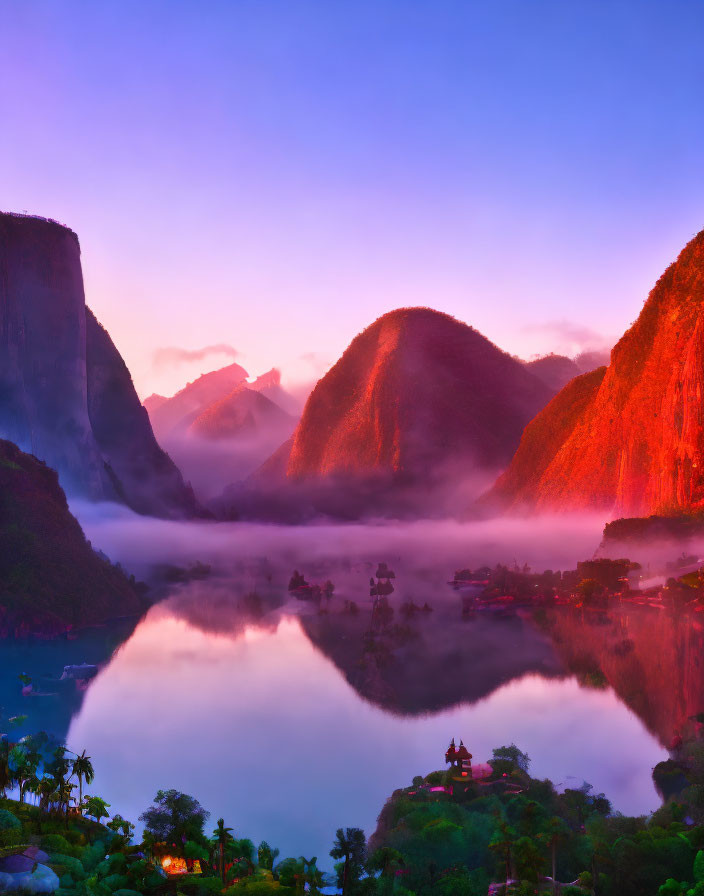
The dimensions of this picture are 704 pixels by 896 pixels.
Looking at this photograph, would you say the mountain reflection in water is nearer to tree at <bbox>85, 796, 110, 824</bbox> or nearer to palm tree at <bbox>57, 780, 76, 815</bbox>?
tree at <bbox>85, 796, 110, 824</bbox>

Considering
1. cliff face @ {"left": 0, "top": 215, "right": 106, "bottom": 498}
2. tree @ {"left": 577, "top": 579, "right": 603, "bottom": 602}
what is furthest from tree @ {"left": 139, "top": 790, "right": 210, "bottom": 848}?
cliff face @ {"left": 0, "top": 215, "right": 106, "bottom": 498}

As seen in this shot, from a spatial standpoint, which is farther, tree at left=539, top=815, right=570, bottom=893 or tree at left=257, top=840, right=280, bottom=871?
tree at left=257, top=840, right=280, bottom=871

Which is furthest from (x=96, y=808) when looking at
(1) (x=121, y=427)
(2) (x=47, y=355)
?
(1) (x=121, y=427)

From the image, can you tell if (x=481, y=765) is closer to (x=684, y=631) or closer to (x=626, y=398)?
(x=684, y=631)

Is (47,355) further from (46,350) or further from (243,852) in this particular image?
(243,852)

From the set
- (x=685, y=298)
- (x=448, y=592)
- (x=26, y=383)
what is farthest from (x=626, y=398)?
(x=26, y=383)

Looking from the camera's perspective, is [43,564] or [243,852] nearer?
[243,852]
